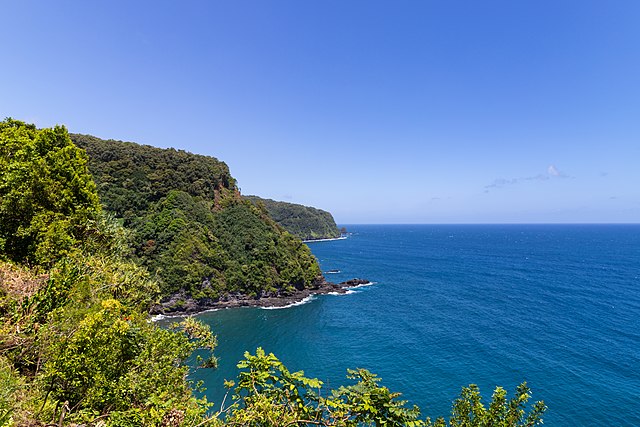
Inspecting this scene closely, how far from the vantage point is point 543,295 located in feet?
227

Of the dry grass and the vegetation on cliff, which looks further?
the dry grass

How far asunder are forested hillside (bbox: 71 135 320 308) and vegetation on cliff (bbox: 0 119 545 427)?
45244 millimetres

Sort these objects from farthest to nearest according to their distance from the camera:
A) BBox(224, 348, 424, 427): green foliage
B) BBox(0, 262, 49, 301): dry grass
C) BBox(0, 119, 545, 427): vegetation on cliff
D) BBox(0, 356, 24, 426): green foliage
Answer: BBox(0, 262, 49, 301): dry grass < BBox(0, 119, 545, 427): vegetation on cliff < BBox(224, 348, 424, 427): green foliage < BBox(0, 356, 24, 426): green foliage

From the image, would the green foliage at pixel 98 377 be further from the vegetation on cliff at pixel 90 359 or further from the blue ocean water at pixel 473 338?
the blue ocean water at pixel 473 338

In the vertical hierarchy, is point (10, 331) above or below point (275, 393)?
above

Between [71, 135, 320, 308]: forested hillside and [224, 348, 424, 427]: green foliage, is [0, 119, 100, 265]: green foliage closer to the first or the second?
[224, 348, 424, 427]: green foliage

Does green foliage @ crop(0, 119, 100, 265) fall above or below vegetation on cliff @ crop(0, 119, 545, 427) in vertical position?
above

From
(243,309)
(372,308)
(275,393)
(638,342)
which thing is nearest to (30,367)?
(275,393)

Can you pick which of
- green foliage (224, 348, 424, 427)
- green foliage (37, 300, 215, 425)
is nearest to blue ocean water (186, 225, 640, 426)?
green foliage (224, 348, 424, 427)

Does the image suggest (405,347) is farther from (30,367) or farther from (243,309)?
(30,367)

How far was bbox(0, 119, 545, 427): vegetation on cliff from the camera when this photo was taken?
7.82 m

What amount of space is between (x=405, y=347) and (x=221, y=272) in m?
43.7

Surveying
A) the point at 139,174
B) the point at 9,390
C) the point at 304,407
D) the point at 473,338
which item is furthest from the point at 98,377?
the point at 139,174

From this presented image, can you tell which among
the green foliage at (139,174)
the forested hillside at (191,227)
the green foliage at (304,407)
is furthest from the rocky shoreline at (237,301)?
the green foliage at (304,407)
